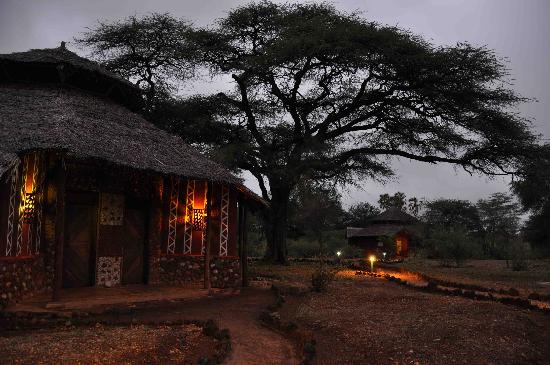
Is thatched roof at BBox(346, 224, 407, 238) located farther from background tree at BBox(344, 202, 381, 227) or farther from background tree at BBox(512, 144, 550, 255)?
background tree at BBox(512, 144, 550, 255)

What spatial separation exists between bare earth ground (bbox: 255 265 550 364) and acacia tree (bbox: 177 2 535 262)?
30.3 ft

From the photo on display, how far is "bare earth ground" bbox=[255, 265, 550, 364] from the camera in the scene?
23.2ft

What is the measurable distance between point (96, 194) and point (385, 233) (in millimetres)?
33065

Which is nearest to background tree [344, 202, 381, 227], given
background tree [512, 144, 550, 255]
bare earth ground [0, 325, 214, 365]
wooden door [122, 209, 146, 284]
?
background tree [512, 144, 550, 255]

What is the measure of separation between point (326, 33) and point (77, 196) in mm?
11593

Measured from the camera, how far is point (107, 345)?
723cm

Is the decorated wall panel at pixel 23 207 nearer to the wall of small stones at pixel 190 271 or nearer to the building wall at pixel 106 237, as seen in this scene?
the building wall at pixel 106 237

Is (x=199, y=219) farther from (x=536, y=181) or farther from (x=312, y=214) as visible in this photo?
(x=312, y=214)

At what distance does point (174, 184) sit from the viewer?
14016mm

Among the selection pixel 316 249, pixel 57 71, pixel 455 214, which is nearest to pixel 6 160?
pixel 57 71

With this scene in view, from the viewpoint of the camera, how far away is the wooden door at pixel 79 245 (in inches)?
482

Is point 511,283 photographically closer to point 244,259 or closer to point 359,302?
point 359,302

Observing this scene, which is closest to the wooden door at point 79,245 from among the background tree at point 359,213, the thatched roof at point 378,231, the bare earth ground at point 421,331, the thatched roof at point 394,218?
the bare earth ground at point 421,331

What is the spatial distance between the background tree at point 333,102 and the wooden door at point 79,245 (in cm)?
793
